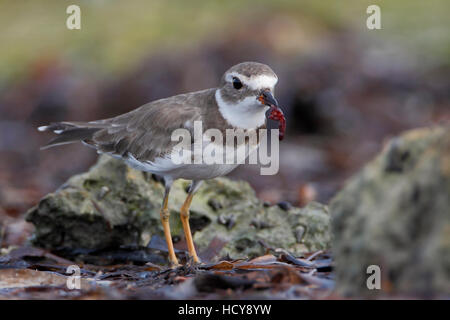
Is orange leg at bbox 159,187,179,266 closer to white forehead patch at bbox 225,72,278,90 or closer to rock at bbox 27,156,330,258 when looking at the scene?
rock at bbox 27,156,330,258

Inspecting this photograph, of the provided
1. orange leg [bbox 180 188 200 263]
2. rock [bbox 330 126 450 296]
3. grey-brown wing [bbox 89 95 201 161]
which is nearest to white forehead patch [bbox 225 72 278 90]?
grey-brown wing [bbox 89 95 201 161]

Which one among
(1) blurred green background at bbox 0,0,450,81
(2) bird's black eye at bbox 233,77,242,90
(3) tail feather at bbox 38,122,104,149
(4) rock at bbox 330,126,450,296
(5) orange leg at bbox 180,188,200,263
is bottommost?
(5) orange leg at bbox 180,188,200,263

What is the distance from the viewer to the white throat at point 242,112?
18.9 feet

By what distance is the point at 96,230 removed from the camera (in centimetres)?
648

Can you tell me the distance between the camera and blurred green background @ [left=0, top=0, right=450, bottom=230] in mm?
11203

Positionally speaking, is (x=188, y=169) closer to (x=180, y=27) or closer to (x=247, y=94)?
(x=247, y=94)

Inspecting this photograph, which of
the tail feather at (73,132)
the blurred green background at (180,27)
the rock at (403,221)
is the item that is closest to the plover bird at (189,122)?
the tail feather at (73,132)

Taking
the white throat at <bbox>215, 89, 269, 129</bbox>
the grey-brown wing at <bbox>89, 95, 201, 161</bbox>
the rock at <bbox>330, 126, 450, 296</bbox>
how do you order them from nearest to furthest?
the rock at <bbox>330, 126, 450, 296</bbox> → the white throat at <bbox>215, 89, 269, 129</bbox> → the grey-brown wing at <bbox>89, 95, 201, 161</bbox>

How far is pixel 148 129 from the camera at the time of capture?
6297 millimetres

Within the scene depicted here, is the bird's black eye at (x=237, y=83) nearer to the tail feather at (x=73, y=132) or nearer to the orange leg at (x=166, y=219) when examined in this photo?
the orange leg at (x=166, y=219)

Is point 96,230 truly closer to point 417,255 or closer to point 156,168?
point 156,168

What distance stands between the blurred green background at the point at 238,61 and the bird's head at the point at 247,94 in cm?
286

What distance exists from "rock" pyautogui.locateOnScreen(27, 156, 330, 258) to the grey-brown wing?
0.92 feet
